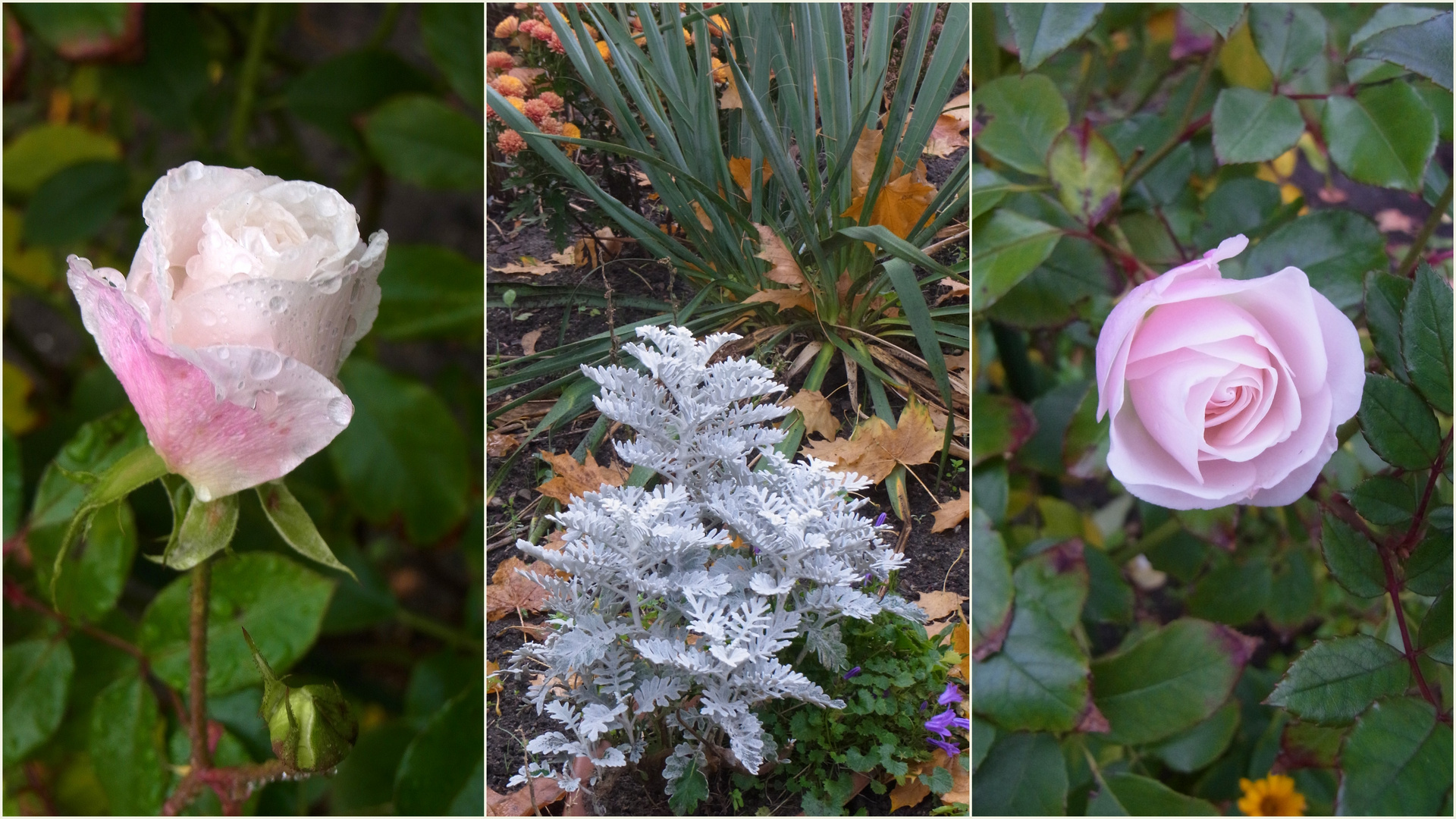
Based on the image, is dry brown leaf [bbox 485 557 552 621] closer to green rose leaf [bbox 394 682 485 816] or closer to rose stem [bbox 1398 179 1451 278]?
green rose leaf [bbox 394 682 485 816]

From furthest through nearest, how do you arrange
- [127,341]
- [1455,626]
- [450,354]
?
[450,354], [1455,626], [127,341]

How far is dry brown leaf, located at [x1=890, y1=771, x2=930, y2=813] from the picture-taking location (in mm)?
456

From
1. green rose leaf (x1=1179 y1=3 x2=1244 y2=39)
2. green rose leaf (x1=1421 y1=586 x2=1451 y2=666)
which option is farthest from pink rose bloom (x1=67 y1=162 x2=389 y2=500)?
green rose leaf (x1=1421 y1=586 x2=1451 y2=666)

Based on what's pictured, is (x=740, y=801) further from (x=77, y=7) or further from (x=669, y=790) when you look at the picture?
(x=77, y=7)

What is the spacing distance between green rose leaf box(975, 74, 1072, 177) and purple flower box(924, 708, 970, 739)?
31 centimetres

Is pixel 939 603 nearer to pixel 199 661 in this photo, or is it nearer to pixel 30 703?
pixel 199 661

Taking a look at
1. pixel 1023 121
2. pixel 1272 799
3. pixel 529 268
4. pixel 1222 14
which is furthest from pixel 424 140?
pixel 1272 799

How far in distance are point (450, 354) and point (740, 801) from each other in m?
0.83

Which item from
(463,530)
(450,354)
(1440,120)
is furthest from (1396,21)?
(450,354)

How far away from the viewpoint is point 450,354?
3.79 ft

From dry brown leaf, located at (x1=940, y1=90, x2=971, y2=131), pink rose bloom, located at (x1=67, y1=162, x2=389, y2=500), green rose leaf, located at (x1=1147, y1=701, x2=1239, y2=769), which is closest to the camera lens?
pink rose bloom, located at (x1=67, y1=162, x2=389, y2=500)

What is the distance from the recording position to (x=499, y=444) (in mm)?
454

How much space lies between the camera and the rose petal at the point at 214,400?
1.24ft

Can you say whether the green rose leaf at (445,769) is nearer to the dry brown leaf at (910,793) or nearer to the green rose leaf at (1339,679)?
the dry brown leaf at (910,793)
